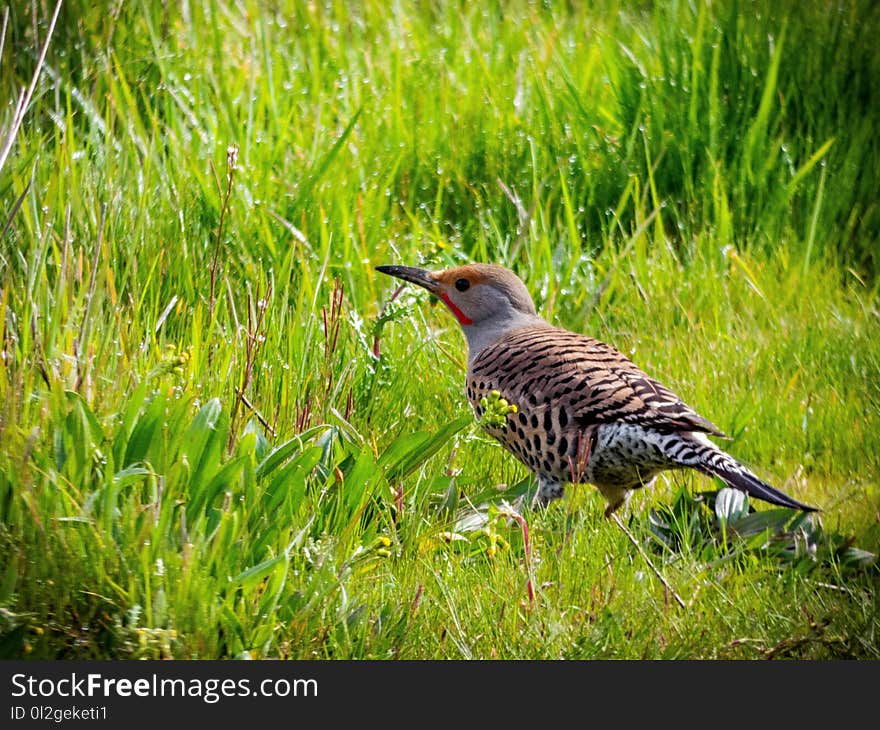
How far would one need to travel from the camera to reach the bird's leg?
365 cm

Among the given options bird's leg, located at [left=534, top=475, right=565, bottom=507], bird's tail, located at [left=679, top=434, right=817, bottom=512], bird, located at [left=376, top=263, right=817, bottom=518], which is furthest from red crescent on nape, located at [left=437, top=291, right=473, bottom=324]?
bird's tail, located at [left=679, top=434, right=817, bottom=512]

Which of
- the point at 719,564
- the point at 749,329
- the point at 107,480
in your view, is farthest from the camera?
the point at 749,329

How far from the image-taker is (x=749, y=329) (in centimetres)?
450

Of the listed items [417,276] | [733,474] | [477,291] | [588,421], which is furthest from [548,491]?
[417,276]

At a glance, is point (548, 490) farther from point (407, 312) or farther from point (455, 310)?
point (455, 310)

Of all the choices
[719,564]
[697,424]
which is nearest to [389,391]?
[697,424]

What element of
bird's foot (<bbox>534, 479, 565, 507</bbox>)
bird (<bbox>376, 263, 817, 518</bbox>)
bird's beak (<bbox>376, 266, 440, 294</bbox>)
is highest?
bird's beak (<bbox>376, 266, 440, 294</bbox>)

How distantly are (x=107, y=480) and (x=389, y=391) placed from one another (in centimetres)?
136

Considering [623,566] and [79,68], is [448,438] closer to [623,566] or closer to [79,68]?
[623,566]

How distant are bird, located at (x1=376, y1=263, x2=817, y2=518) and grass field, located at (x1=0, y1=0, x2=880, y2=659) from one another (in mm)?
118

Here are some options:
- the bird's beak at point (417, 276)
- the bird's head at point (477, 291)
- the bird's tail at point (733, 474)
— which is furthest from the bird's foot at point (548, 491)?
the bird's beak at point (417, 276)

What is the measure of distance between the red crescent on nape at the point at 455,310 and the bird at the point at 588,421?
0.15m

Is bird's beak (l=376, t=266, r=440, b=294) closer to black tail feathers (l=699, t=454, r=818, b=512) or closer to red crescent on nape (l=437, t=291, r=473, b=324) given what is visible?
red crescent on nape (l=437, t=291, r=473, b=324)

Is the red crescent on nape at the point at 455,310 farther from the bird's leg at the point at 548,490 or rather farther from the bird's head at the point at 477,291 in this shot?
the bird's leg at the point at 548,490
